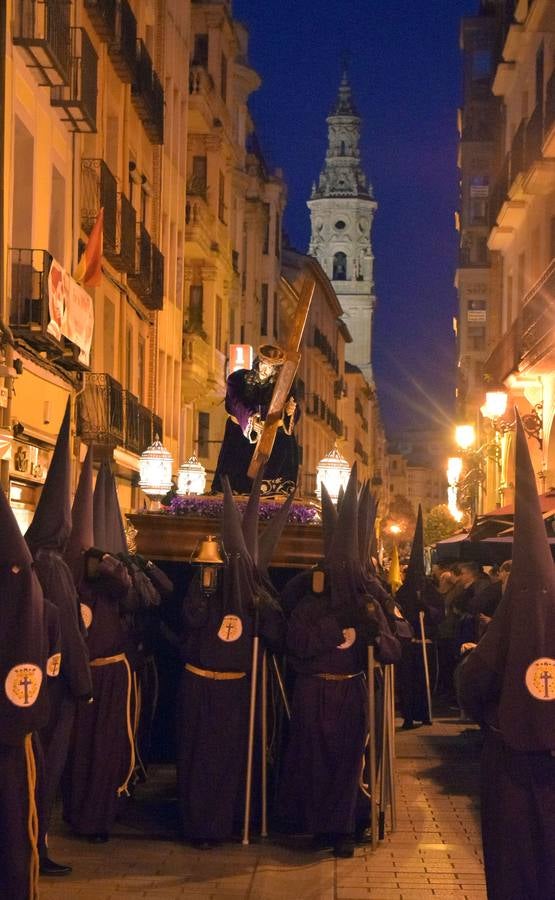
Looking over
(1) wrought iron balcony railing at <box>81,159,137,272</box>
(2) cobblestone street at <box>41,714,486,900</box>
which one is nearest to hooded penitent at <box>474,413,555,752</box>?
(2) cobblestone street at <box>41,714,486,900</box>

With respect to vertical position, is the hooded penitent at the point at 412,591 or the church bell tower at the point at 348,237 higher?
the church bell tower at the point at 348,237

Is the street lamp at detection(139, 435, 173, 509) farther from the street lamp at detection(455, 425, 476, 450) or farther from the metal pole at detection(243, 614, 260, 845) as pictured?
the street lamp at detection(455, 425, 476, 450)

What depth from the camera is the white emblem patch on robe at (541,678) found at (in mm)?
7125

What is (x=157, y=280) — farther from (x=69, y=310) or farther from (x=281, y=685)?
(x=281, y=685)

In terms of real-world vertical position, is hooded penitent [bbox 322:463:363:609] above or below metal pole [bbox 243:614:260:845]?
above

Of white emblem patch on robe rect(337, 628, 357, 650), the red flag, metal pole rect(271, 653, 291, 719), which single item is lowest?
metal pole rect(271, 653, 291, 719)

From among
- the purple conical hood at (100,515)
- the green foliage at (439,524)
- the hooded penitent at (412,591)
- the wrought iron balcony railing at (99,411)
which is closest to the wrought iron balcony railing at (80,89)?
the wrought iron balcony railing at (99,411)

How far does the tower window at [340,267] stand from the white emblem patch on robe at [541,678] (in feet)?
392

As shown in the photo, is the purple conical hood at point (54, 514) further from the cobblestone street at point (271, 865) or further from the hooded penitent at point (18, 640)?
the cobblestone street at point (271, 865)

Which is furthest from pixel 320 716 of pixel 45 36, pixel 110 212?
pixel 110 212

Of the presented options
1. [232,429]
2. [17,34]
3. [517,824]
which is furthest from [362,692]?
[17,34]

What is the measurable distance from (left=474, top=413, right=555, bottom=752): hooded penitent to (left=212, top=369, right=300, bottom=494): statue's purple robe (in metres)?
6.36

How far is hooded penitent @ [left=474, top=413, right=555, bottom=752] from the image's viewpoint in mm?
7098

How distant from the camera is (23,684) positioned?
722cm
